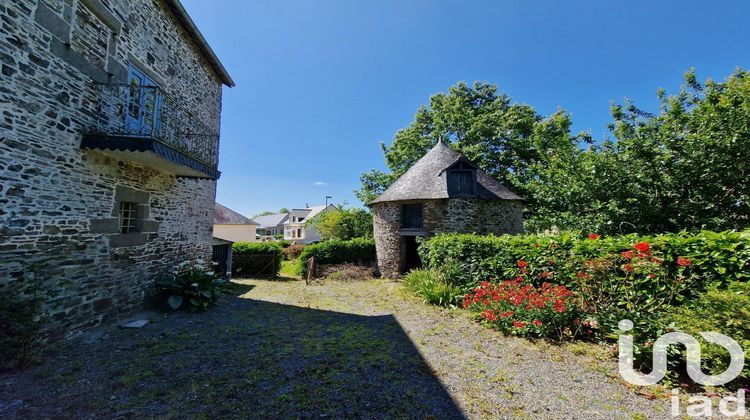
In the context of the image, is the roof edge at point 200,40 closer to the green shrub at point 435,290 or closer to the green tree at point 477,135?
the green shrub at point 435,290

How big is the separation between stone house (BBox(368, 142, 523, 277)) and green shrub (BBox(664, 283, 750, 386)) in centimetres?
918

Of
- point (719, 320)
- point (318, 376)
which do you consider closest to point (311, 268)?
point (318, 376)

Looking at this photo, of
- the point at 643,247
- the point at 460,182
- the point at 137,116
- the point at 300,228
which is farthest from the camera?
the point at 300,228

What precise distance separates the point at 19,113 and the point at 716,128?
16.2 m

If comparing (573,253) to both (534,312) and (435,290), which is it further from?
(435,290)

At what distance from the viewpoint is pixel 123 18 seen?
20.7 ft

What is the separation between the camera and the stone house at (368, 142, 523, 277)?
1323 centimetres

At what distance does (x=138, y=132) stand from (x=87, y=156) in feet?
3.30

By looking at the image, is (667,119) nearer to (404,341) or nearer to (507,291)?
(507,291)

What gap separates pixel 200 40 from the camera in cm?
927

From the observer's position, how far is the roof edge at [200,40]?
26.2 ft

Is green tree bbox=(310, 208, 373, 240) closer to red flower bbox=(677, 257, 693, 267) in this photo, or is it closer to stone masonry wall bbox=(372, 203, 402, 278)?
stone masonry wall bbox=(372, 203, 402, 278)

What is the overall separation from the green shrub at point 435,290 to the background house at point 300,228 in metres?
36.4

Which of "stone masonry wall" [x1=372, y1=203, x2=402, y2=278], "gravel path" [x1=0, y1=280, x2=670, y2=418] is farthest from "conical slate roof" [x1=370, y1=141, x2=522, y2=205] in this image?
"gravel path" [x1=0, y1=280, x2=670, y2=418]
